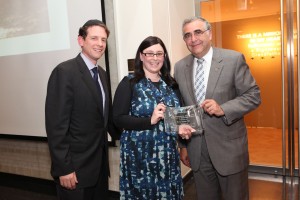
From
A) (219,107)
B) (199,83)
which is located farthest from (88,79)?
(219,107)

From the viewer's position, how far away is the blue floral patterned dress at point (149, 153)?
6.22 feet

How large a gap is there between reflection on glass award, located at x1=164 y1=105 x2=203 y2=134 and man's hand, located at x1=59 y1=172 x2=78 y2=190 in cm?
70

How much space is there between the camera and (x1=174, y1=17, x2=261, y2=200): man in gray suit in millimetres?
1840

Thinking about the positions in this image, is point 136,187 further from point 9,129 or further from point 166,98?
point 9,129

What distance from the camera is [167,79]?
200 cm

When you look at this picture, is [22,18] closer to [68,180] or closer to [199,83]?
[68,180]

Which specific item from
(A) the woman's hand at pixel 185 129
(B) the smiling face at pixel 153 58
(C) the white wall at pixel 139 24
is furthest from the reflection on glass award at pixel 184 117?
(C) the white wall at pixel 139 24

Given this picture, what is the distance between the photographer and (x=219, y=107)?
1.78m

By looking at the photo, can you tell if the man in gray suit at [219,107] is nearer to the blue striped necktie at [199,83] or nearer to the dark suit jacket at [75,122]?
the blue striped necktie at [199,83]

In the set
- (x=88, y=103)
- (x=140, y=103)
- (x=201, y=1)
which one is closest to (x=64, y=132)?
(x=88, y=103)

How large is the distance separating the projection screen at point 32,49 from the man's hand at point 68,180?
1.72 meters

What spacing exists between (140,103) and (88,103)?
34 centimetres

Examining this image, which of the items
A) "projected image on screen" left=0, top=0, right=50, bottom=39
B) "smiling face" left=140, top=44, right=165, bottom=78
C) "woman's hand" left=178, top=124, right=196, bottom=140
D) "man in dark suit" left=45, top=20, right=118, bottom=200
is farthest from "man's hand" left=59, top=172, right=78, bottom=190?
"projected image on screen" left=0, top=0, right=50, bottom=39

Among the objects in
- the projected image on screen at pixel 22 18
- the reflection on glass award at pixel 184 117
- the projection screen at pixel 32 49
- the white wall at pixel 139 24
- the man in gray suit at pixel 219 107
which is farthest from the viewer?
the projected image on screen at pixel 22 18
